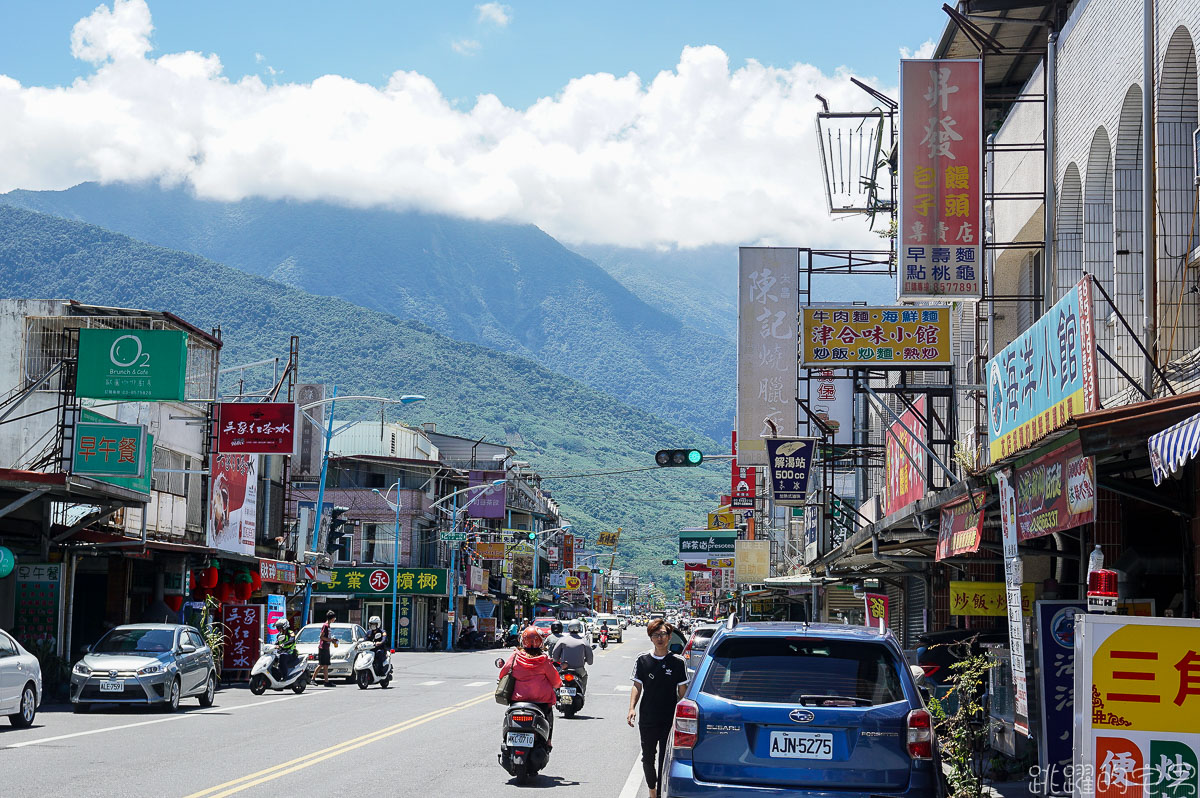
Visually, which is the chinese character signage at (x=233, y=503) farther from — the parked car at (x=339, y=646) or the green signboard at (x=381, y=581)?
the green signboard at (x=381, y=581)

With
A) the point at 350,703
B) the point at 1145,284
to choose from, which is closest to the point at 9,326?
the point at 350,703

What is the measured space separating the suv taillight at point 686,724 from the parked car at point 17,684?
1303 cm

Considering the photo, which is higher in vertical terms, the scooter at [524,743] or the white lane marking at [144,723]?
the scooter at [524,743]

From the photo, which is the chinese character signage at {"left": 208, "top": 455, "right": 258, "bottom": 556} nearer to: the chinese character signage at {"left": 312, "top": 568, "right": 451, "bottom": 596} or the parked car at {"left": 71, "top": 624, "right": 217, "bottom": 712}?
the parked car at {"left": 71, "top": 624, "right": 217, "bottom": 712}

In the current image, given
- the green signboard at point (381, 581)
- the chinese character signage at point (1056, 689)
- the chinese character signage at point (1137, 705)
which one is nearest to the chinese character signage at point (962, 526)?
the chinese character signage at point (1056, 689)

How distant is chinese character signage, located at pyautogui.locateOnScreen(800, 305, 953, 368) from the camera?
65.1 feet

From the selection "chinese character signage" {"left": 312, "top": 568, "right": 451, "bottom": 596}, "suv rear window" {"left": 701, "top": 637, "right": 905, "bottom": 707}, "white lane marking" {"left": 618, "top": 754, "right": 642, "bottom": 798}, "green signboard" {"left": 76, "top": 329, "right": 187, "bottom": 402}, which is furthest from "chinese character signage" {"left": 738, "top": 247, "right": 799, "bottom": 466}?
"chinese character signage" {"left": 312, "top": 568, "right": 451, "bottom": 596}

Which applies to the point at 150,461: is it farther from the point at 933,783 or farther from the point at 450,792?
the point at 933,783

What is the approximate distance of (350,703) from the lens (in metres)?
28.0

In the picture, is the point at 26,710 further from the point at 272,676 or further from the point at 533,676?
the point at 272,676

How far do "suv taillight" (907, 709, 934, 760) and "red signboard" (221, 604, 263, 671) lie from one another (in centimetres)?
2755

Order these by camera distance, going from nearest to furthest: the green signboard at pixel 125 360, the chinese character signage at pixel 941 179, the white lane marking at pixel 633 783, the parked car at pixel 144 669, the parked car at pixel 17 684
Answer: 1. the white lane marking at pixel 633 783
2. the chinese character signage at pixel 941 179
3. the parked car at pixel 17 684
4. the parked car at pixel 144 669
5. the green signboard at pixel 125 360

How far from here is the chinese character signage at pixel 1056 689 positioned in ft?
38.4

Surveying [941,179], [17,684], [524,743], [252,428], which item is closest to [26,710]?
[17,684]
